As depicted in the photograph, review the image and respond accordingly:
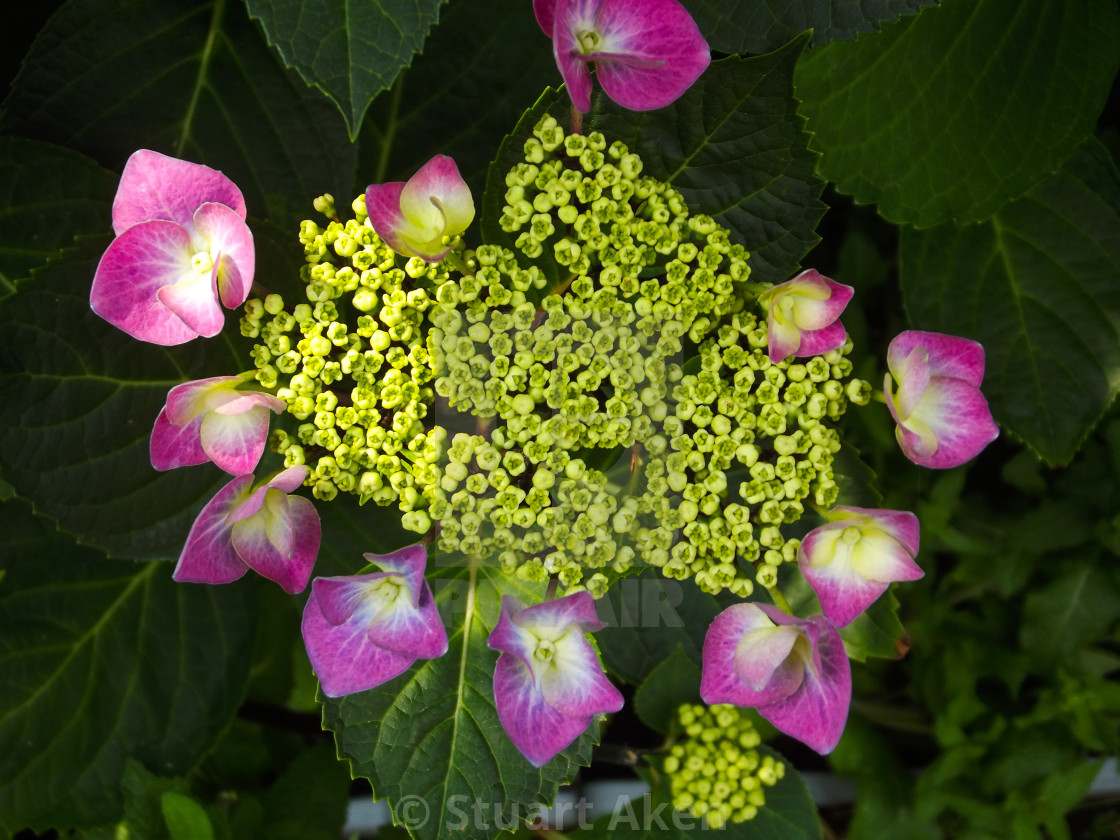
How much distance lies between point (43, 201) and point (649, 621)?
2.60 ft

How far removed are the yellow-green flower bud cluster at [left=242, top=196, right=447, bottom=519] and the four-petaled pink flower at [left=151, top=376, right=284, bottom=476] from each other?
26 mm

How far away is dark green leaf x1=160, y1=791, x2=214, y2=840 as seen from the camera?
98 cm

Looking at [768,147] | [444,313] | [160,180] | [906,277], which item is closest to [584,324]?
[444,313]

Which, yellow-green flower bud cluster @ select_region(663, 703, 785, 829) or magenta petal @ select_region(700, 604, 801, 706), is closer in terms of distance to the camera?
magenta petal @ select_region(700, 604, 801, 706)

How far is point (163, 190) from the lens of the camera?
744mm

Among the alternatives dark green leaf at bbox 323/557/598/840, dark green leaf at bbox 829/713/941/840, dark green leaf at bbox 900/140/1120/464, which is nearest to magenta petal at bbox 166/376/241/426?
dark green leaf at bbox 323/557/598/840

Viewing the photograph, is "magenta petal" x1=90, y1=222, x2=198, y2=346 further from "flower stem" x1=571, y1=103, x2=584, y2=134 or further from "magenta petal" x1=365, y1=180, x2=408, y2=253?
"flower stem" x1=571, y1=103, x2=584, y2=134

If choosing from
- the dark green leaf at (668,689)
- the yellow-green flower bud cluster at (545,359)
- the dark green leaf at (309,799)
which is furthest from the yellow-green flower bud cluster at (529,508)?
the dark green leaf at (309,799)

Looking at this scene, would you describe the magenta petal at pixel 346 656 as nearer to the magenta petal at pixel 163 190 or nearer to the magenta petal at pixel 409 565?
the magenta petal at pixel 409 565

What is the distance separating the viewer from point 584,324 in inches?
29.0

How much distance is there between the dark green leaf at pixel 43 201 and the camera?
0.94m

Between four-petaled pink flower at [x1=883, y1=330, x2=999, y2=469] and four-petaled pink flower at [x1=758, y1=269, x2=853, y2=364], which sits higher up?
four-petaled pink flower at [x1=758, y1=269, x2=853, y2=364]

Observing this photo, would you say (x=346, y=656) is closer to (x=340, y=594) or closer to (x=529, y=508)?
(x=340, y=594)

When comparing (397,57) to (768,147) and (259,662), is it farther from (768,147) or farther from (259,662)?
(259,662)
